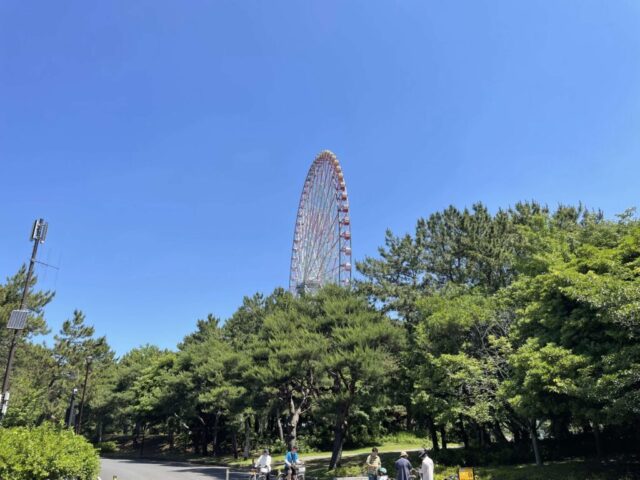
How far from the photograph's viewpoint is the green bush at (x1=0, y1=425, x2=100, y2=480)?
1186 cm

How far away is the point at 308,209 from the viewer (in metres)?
43.9

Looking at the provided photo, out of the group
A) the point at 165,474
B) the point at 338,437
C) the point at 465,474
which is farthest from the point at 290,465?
the point at 165,474

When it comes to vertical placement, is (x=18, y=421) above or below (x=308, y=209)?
below

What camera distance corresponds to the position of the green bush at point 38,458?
11.9 meters

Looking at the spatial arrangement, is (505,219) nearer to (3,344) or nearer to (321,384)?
(321,384)

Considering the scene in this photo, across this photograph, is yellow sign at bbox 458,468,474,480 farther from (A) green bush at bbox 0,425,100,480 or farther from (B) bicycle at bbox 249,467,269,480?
(A) green bush at bbox 0,425,100,480

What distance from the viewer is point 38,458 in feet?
40.2

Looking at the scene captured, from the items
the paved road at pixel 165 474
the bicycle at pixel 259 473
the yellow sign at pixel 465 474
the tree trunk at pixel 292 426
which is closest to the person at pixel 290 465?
the bicycle at pixel 259 473

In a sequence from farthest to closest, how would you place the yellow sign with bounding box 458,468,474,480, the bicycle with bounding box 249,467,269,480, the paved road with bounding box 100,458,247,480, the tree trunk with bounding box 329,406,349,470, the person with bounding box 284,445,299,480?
1. the tree trunk with bounding box 329,406,349,470
2. the paved road with bounding box 100,458,247,480
3. the bicycle with bounding box 249,467,269,480
4. the person with bounding box 284,445,299,480
5. the yellow sign with bounding box 458,468,474,480

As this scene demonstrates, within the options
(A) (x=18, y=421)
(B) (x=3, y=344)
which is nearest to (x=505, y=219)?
(A) (x=18, y=421)

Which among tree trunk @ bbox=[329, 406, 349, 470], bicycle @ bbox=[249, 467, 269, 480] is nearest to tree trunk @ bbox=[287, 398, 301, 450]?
tree trunk @ bbox=[329, 406, 349, 470]

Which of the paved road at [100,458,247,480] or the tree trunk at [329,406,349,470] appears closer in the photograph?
the paved road at [100,458,247,480]

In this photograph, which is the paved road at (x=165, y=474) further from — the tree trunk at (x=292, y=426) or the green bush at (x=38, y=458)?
the green bush at (x=38, y=458)

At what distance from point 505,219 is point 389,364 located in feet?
48.3
